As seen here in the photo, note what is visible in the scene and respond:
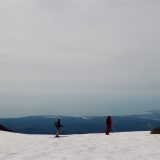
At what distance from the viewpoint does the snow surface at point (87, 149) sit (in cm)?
2328

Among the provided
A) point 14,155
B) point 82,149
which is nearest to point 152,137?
point 82,149

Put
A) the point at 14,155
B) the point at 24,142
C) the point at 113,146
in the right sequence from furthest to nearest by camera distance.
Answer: the point at 24,142 → the point at 113,146 → the point at 14,155

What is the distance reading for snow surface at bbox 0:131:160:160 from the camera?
23.3 metres

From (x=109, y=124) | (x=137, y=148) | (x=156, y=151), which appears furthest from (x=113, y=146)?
(x=109, y=124)

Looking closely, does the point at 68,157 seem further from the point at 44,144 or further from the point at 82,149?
the point at 44,144

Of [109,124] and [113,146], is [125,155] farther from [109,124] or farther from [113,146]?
[109,124]

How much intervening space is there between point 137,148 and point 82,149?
13.3 feet

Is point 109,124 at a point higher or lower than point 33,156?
higher

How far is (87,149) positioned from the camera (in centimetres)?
2595

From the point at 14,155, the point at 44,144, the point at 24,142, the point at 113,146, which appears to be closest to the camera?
the point at 14,155

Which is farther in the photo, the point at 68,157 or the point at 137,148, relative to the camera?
the point at 137,148

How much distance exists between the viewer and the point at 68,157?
2338 centimetres

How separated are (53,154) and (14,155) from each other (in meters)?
2.94

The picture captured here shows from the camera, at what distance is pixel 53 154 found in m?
24.6
